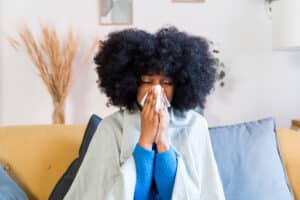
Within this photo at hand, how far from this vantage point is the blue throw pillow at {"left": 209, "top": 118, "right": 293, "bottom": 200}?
1.33 m

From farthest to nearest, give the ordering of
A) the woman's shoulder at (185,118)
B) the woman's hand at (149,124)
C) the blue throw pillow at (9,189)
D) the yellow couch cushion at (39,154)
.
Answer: the yellow couch cushion at (39,154) → the blue throw pillow at (9,189) → the woman's shoulder at (185,118) → the woman's hand at (149,124)

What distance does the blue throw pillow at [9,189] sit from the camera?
4.32ft

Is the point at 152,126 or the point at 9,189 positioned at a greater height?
the point at 152,126

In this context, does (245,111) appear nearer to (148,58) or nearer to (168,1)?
(168,1)

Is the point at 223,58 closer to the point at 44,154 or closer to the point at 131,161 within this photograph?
the point at 44,154

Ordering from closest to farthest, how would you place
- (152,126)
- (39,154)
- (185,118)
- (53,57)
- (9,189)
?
(152,126), (185,118), (9,189), (39,154), (53,57)

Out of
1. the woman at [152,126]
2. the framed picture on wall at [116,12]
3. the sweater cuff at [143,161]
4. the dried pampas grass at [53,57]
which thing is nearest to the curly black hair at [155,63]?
the woman at [152,126]

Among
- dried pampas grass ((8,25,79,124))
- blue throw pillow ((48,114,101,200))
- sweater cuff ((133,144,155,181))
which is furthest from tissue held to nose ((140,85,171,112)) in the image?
dried pampas grass ((8,25,79,124))

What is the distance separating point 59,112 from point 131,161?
3.82 ft

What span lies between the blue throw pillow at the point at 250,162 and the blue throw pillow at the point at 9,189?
68cm

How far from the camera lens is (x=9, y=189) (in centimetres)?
134

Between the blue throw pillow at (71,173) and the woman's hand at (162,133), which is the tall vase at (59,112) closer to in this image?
the blue throw pillow at (71,173)

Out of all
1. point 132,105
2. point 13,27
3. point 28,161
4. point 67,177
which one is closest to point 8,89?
point 13,27

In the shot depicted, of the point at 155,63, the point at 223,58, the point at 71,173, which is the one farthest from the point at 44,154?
the point at 223,58
